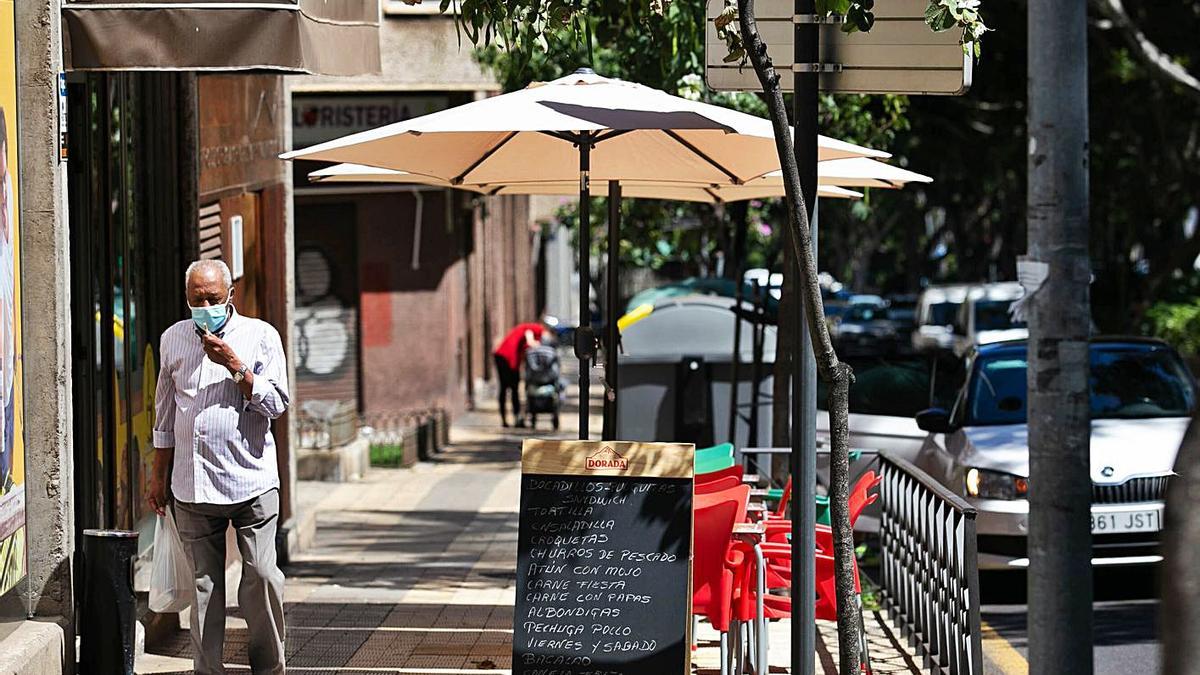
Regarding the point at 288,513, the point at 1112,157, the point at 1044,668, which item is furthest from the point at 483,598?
the point at 1112,157

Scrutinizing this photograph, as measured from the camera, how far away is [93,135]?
25.5 ft

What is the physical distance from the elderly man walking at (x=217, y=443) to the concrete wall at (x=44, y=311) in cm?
38

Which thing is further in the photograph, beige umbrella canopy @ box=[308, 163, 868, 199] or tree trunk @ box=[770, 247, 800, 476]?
tree trunk @ box=[770, 247, 800, 476]

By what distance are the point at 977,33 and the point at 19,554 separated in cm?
398

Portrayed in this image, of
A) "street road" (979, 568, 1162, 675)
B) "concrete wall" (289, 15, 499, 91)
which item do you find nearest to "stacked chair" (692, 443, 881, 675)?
"street road" (979, 568, 1162, 675)

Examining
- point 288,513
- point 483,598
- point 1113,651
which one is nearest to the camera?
point 1113,651

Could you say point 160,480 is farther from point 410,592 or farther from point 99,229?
point 410,592

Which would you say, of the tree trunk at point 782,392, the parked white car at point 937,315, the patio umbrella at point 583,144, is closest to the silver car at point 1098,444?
the tree trunk at point 782,392

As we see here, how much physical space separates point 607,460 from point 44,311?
87.7 inches

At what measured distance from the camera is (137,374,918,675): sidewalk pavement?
8008mm

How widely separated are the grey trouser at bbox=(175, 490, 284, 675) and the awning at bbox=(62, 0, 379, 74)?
5.67 ft

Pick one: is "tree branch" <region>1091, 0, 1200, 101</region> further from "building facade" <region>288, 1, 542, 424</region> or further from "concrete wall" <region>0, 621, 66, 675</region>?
"concrete wall" <region>0, 621, 66, 675</region>

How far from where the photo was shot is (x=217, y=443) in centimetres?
640

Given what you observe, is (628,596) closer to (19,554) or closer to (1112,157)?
(19,554)
